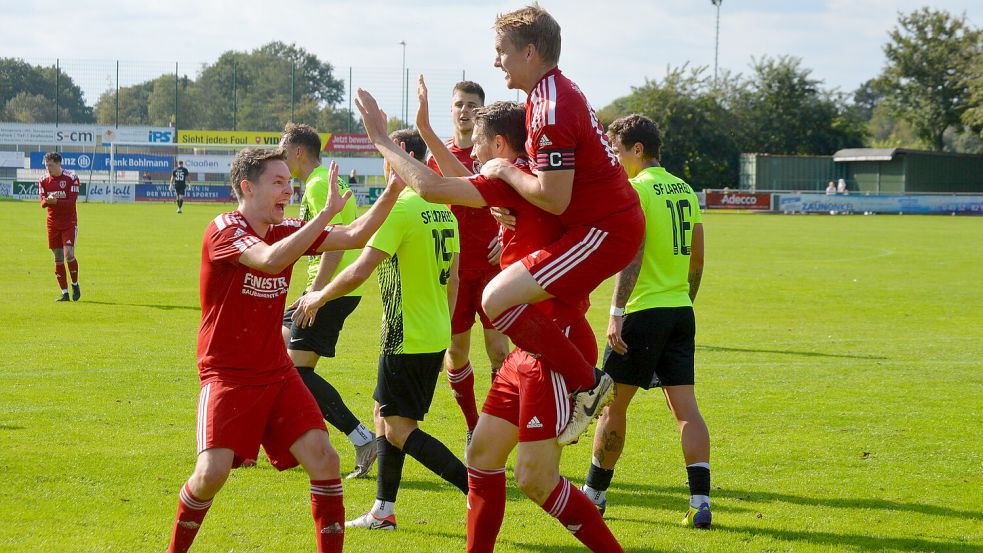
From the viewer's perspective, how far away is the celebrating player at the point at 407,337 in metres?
5.92

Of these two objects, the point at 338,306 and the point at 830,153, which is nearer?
the point at 338,306

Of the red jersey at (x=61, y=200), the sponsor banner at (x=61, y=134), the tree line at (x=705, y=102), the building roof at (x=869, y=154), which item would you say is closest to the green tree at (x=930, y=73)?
the tree line at (x=705, y=102)

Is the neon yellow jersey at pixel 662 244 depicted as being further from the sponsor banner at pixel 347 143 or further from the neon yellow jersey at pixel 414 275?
the sponsor banner at pixel 347 143

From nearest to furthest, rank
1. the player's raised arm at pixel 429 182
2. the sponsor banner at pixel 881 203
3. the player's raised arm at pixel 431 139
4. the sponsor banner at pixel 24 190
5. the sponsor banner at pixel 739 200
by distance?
the player's raised arm at pixel 429 182 → the player's raised arm at pixel 431 139 → the sponsor banner at pixel 24 190 → the sponsor banner at pixel 881 203 → the sponsor banner at pixel 739 200

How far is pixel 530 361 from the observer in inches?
183

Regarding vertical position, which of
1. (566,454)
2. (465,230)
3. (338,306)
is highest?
(465,230)

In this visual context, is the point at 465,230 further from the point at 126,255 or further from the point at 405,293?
the point at 126,255

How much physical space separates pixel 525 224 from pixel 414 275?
1.60m

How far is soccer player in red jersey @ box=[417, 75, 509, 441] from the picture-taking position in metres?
7.56

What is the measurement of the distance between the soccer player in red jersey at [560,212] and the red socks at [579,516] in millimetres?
281

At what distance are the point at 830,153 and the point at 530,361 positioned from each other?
76.2m

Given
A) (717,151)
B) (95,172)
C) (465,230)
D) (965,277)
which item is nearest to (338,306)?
(465,230)

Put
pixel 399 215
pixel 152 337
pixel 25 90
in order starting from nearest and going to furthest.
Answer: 1. pixel 399 215
2. pixel 152 337
3. pixel 25 90

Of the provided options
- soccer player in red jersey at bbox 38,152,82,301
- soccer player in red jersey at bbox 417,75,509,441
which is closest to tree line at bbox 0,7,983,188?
soccer player in red jersey at bbox 38,152,82,301
